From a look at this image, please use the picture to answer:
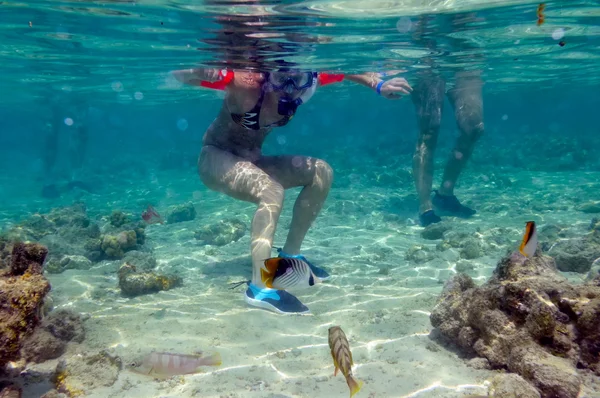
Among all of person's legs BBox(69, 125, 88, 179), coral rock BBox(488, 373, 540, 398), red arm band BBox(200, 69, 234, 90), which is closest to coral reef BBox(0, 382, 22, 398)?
coral rock BBox(488, 373, 540, 398)

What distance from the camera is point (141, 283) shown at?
20.4 feet

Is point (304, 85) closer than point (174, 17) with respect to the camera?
Yes

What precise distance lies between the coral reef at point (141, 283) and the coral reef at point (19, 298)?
2.92 m

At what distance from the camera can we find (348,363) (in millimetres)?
2492

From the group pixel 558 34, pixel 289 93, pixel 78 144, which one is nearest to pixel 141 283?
pixel 289 93

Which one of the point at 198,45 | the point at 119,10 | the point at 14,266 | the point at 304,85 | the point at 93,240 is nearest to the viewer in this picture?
the point at 14,266

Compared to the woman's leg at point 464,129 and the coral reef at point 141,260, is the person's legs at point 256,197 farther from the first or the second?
the woman's leg at point 464,129

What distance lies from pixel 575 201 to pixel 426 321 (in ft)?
38.3

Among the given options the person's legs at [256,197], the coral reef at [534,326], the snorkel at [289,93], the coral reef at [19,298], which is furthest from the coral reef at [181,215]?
the coral reef at [534,326]

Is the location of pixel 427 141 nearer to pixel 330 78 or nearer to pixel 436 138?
pixel 436 138

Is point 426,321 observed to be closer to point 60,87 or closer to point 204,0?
point 204,0

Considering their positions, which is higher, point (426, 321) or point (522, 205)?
point (522, 205)

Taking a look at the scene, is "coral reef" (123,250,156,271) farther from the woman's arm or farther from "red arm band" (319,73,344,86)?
"red arm band" (319,73,344,86)

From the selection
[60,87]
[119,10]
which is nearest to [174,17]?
[119,10]
